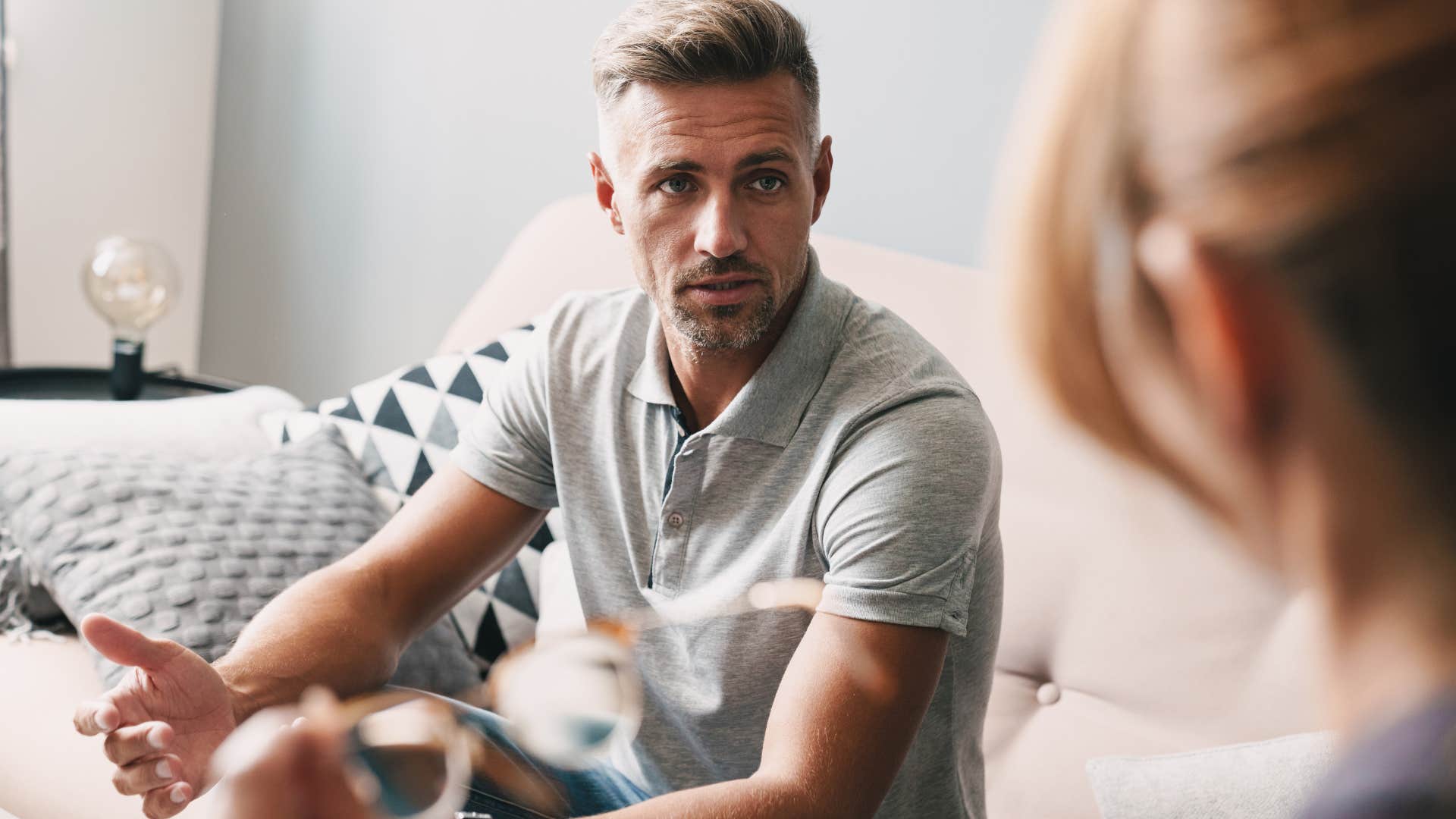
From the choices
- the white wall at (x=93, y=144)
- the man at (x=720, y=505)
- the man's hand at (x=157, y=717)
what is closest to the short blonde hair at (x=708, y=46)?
the man at (x=720, y=505)

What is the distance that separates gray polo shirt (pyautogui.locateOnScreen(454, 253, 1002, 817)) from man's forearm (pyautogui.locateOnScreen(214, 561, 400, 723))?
0.63 ft

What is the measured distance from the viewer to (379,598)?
4.21ft

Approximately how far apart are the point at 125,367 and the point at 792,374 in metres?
1.50

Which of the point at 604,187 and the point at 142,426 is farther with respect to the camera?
the point at 142,426

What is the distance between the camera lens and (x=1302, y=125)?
0.36 m

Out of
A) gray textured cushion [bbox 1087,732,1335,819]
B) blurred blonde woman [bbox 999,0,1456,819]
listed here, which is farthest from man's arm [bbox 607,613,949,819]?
blurred blonde woman [bbox 999,0,1456,819]

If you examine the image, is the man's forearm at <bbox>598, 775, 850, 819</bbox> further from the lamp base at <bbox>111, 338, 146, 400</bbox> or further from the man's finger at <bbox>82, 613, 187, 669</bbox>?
the lamp base at <bbox>111, 338, 146, 400</bbox>

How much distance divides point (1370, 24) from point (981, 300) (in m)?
0.15

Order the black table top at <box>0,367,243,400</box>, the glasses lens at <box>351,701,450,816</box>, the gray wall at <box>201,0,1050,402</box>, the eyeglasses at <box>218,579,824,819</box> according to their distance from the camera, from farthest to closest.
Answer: the black table top at <box>0,367,243,400</box> → the gray wall at <box>201,0,1050,402</box> → the eyeglasses at <box>218,579,824,819</box> → the glasses lens at <box>351,701,450,816</box>

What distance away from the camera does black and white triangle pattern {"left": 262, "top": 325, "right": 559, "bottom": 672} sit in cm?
168

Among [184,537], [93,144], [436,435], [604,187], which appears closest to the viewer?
[604,187]

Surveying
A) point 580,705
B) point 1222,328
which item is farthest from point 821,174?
point 1222,328

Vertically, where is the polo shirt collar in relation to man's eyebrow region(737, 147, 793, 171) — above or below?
below

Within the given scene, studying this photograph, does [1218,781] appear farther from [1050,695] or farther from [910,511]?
[910,511]
